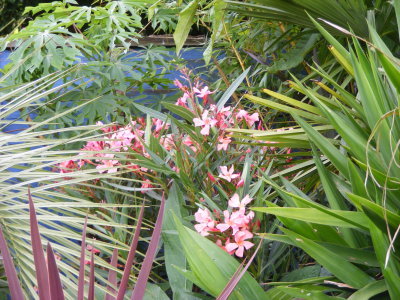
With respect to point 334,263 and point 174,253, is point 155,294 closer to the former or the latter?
point 174,253

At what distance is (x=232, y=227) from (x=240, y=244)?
0.04 metres

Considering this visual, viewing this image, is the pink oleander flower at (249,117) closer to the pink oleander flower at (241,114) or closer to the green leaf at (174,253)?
the pink oleander flower at (241,114)

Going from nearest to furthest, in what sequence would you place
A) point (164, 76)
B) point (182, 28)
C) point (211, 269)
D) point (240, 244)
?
point (211, 269) < point (240, 244) < point (182, 28) < point (164, 76)

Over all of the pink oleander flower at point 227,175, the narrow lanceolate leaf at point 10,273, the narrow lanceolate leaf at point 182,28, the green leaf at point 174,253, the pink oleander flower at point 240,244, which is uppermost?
the narrow lanceolate leaf at point 182,28

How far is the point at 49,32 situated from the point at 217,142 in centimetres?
108

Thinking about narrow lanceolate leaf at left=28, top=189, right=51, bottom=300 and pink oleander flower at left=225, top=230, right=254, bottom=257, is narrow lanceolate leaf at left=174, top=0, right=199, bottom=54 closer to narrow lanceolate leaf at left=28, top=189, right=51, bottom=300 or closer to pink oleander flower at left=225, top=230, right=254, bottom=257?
pink oleander flower at left=225, top=230, right=254, bottom=257

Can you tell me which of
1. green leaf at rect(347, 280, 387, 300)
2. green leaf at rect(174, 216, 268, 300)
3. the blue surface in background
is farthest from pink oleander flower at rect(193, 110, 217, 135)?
the blue surface in background

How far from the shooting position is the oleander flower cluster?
123cm

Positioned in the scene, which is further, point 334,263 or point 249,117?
point 249,117

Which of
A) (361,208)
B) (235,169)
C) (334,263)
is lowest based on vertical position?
(235,169)

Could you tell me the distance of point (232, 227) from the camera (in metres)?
1.24

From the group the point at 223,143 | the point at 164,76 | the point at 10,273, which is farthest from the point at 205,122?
the point at 164,76

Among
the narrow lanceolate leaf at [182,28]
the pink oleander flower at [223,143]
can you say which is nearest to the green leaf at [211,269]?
the pink oleander flower at [223,143]

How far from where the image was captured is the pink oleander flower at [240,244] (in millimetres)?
1220
